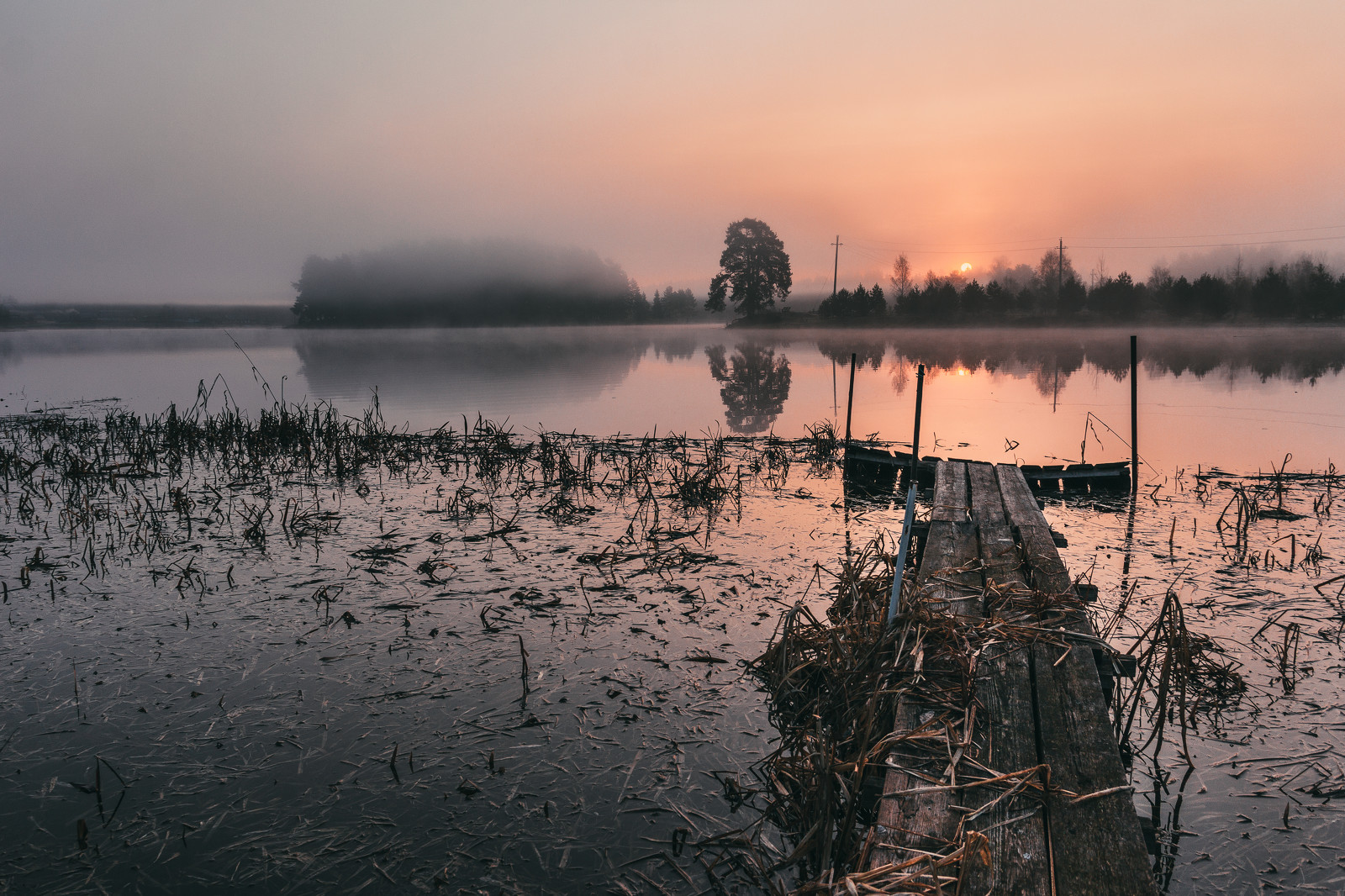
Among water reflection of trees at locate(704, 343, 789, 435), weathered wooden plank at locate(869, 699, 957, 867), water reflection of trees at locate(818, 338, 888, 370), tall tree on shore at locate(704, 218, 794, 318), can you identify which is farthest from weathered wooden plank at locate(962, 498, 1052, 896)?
tall tree on shore at locate(704, 218, 794, 318)

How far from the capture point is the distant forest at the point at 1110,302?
253ft

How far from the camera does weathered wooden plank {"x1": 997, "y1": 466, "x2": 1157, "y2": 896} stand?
109 inches

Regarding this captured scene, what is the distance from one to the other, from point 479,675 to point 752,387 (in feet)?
91.4

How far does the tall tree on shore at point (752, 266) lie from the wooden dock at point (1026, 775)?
86043 millimetres

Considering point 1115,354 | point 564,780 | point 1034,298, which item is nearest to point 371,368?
point 564,780

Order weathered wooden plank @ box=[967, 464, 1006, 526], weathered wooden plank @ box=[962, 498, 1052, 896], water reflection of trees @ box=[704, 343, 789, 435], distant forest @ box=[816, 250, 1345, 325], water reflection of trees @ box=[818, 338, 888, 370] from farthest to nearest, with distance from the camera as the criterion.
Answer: distant forest @ box=[816, 250, 1345, 325], water reflection of trees @ box=[818, 338, 888, 370], water reflection of trees @ box=[704, 343, 789, 435], weathered wooden plank @ box=[967, 464, 1006, 526], weathered wooden plank @ box=[962, 498, 1052, 896]

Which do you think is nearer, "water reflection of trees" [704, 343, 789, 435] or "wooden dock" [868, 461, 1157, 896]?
"wooden dock" [868, 461, 1157, 896]

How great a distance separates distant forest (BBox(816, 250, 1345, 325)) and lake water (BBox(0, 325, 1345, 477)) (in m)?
22.8

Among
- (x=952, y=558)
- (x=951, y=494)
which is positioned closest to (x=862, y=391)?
(x=951, y=494)

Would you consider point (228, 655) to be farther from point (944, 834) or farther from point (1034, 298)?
point (1034, 298)

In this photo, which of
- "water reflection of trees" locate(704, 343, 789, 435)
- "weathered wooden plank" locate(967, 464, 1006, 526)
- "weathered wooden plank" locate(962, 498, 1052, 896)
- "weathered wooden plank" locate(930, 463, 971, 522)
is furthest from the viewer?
"water reflection of trees" locate(704, 343, 789, 435)

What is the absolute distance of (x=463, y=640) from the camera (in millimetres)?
6207

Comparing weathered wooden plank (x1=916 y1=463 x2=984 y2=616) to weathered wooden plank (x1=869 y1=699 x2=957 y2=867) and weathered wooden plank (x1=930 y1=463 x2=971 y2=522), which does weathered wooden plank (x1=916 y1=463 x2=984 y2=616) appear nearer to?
weathered wooden plank (x1=930 y1=463 x2=971 y2=522)

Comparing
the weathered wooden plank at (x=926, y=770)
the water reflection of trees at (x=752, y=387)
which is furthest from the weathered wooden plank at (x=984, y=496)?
the water reflection of trees at (x=752, y=387)
